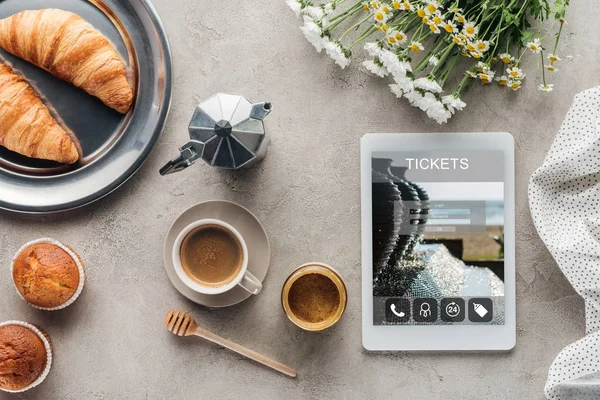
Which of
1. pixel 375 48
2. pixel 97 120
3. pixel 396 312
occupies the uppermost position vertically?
pixel 375 48

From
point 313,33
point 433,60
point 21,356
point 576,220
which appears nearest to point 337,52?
point 313,33

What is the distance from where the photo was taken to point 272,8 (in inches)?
41.6

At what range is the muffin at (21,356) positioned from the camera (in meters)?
0.99

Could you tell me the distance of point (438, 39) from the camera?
1.03 m

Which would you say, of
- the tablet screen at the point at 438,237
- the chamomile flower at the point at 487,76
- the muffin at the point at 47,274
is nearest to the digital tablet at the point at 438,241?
the tablet screen at the point at 438,237

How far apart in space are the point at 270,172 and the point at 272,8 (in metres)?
0.30

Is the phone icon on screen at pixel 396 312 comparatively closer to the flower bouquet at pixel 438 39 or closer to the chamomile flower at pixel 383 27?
the flower bouquet at pixel 438 39

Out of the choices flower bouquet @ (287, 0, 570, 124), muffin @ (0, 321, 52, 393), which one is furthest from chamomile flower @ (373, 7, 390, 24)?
muffin @ (0, 321, 52, 393)

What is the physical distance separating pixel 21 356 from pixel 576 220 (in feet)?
3.34

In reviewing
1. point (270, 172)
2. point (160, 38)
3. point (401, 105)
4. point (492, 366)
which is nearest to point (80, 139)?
point (160, 38)

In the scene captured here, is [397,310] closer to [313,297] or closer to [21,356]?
[313,297]

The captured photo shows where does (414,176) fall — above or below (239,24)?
below

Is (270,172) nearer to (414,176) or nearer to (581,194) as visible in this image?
(414,176)

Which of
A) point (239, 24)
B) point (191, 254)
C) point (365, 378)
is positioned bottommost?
point (365, 378)
